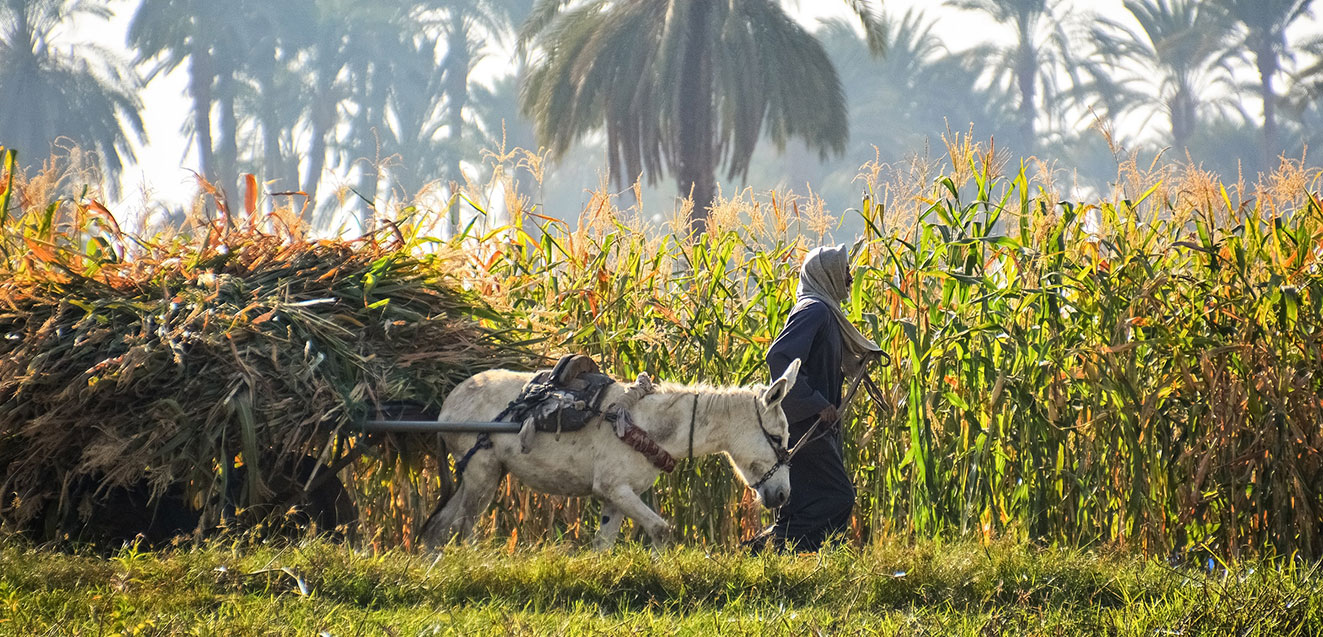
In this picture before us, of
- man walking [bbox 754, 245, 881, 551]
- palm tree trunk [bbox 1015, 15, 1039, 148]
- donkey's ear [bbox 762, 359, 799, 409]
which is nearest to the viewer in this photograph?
donkey's ear [bbox 762, 359, 799, 409]

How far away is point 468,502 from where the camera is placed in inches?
239

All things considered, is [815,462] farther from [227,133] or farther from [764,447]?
[227,133]

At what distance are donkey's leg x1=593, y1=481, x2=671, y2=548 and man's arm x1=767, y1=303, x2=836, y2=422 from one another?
2.75 feet

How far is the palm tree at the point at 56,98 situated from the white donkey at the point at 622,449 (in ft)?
119

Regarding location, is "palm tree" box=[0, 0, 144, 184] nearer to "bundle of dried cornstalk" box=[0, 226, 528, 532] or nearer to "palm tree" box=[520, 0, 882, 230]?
"palm tree" box=[520, 0, 882, 230]

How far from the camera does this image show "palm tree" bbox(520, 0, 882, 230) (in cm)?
2023

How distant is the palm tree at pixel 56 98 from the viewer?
38.5 metres

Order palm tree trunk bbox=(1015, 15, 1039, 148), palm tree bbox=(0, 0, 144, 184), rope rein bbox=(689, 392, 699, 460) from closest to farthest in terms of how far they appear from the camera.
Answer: rope rein bbox=(689, 392, 699, 460)
palm tree bbox=(0, 0, 144, 184)
palm tree trunk bbox=(1015, 15, 1039, 148)

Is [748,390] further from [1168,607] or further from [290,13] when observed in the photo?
[290,13]

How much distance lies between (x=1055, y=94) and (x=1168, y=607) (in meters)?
49.2

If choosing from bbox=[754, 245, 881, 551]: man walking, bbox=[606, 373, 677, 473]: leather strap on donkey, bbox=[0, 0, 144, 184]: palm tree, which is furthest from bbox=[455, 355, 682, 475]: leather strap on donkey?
bbox=[0, 0, 144, 184]: palm tree

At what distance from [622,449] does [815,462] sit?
3.57 feet

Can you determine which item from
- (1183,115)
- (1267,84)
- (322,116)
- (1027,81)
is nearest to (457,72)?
(322,116)

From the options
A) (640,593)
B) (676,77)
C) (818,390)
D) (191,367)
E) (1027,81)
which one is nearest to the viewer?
(640,593)
